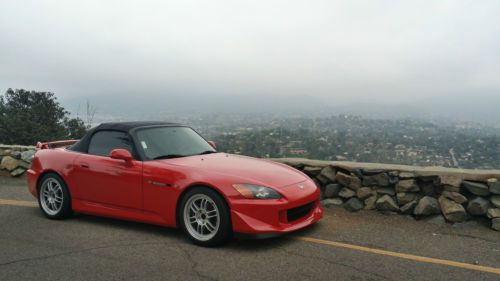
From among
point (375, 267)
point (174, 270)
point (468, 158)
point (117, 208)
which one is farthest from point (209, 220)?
point (468, 158)

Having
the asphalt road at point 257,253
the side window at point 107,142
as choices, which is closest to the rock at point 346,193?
the asphalt road at point 257,253

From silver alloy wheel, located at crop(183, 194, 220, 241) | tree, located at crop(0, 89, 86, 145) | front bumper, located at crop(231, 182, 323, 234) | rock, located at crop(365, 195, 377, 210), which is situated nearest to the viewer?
front bumper, located at crop(231, 182, 323, 234)

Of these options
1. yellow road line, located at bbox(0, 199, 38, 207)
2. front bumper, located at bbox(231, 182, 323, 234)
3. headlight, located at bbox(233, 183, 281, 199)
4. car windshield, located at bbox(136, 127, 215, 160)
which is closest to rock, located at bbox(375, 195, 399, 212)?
front bumper, located at bbox(231, 182, 323, 234)

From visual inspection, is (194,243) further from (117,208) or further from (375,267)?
(375,267)

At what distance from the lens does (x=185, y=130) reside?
6.77 meters

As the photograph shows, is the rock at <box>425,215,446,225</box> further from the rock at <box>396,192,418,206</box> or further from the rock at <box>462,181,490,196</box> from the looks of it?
the rock at <box>462,181,490,196</box>

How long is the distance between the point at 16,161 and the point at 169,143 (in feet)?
19.5

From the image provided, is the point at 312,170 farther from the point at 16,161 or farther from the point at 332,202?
the point at 16,161

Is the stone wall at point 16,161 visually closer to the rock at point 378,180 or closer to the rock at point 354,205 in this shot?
the rock at point 354,205

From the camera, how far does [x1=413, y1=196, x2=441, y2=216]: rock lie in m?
6.38

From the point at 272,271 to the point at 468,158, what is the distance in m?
7.66

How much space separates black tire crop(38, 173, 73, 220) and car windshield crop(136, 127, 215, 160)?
1374 millimetres

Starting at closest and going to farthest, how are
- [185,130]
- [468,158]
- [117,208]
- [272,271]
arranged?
1. [272,271]
2. [117,208]
3. [185,130]
4. [468,158]

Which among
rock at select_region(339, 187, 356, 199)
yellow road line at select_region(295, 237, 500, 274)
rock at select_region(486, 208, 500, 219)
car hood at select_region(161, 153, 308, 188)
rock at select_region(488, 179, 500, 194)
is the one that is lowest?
yellow road line at select_region(295, 237, 500, 274)
